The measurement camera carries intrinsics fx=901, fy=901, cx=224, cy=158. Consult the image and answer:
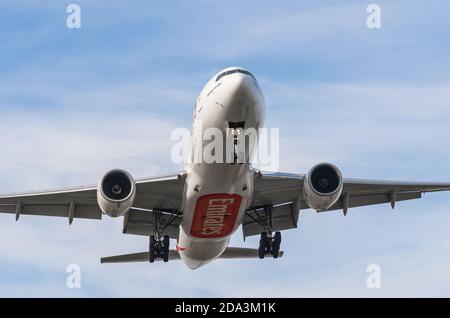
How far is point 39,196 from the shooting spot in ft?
103

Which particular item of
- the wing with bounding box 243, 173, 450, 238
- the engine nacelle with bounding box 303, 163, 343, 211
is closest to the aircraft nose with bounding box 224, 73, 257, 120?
the engine nacelle with bounding box 303, 163, 343, 211

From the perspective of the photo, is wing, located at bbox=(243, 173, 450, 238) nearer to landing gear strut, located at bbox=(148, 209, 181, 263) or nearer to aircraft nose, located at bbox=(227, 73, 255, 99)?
landing gear strut, located at bbox=(148, 209, 181, 263)

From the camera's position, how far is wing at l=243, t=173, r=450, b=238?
30.7m

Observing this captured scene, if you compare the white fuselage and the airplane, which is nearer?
the white fuselage

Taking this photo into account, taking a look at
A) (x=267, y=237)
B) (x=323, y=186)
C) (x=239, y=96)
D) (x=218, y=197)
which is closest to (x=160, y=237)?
(x=267, y=237)

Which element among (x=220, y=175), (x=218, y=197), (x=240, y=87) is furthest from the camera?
(x=218, y=197)

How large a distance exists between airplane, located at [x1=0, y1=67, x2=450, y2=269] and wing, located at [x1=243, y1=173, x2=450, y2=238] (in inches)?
1.4

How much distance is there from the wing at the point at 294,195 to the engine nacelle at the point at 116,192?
170 inches

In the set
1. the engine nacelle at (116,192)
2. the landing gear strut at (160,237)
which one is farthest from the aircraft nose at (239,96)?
the landing gear strut at (160,237)

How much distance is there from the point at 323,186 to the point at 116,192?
21.8ft

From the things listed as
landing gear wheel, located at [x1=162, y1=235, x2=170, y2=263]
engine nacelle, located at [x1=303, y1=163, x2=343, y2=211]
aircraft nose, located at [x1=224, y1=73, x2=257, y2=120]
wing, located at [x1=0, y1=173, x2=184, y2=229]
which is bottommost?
landing gear wheel, located at [x1=162, y1=235, x2=170, y2=263]

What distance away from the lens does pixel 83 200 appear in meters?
32.6

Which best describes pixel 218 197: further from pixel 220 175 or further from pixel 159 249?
pixel 159 249

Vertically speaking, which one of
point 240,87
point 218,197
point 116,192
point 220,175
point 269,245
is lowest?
point 269,245
